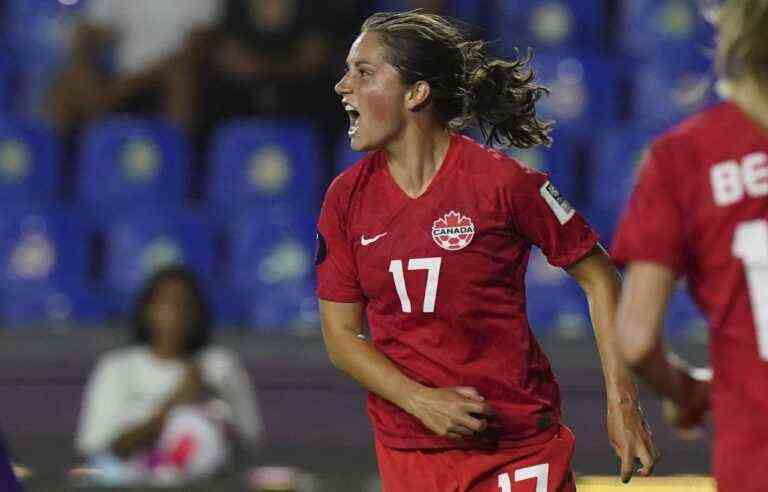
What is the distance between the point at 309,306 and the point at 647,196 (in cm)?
495

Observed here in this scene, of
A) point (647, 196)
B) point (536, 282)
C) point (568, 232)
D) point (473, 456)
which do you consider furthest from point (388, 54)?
point (536, 282)

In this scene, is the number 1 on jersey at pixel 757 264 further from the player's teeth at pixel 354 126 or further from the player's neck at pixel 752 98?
the player's teeth at pixel 354 126

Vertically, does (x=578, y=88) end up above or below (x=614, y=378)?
above

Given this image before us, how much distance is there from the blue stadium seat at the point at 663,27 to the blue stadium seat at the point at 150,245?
2.10m

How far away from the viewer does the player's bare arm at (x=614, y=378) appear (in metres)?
3.32

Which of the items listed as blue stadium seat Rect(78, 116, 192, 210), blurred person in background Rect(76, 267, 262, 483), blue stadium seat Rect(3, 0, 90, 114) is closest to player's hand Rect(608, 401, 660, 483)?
blurred person in background Rect(76, 267, 262, 483)

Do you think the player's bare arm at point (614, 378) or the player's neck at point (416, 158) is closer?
the player's bare arm at point (614, 378)

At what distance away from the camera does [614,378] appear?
3.38 meters

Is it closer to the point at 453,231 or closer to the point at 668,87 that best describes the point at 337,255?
the point at 453,231

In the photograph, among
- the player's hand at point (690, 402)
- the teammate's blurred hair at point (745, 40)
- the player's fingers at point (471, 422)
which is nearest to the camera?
the teammate's blurred hair at point (745, 40)

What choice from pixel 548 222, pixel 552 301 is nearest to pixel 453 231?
pixel 548 222

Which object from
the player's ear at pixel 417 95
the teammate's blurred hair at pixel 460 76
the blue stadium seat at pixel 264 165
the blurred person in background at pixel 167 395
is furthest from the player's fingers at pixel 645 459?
the blue stadium seat at pixel 264 165

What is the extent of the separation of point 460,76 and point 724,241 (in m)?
1.40

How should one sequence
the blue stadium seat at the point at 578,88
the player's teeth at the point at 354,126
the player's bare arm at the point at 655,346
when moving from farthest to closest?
the blue stadium seat at the point at 578,88, the player's teeth at the point at 354,126, the player's bare arm at the point at 655,346
